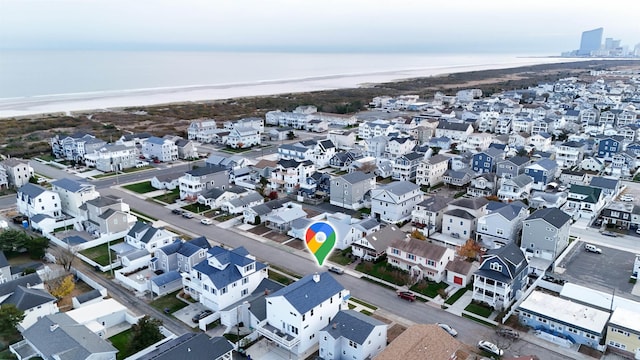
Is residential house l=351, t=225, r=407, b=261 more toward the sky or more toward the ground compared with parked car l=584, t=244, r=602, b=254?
more toward the sky

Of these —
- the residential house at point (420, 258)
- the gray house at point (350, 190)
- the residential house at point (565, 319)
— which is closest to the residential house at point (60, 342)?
the residential house at point (420, 258)

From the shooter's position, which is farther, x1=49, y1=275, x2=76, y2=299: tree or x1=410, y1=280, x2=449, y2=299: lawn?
x1=410, y1=280, x2=449, y2=299: lawn

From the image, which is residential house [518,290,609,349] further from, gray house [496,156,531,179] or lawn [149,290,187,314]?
gray house [496,156,531,179]

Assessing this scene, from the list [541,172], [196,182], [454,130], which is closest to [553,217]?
[541,172]

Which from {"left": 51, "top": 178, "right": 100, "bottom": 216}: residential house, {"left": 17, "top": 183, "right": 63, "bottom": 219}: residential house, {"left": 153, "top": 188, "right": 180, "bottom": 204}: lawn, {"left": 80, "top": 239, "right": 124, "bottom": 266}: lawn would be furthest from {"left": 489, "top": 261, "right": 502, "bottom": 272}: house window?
{"left": 17, "top": 183, "right": 63, "bottom": 219}: residential house

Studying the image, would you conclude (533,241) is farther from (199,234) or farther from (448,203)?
(199,234)

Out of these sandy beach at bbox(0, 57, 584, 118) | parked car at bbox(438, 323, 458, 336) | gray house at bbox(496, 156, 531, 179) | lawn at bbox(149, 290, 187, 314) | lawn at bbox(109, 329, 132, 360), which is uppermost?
sandy beach at bbox(0, 57, 584, 118)

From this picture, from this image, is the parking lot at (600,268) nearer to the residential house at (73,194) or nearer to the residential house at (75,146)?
the residential house at (73,194)
